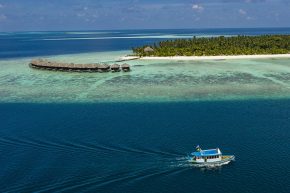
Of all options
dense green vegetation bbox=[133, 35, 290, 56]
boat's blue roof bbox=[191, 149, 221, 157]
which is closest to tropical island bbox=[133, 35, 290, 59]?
dense green vegetation bbox=[133, 35, 290, 56]

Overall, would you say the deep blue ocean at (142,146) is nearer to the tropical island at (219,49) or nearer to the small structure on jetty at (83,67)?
the small structure on jetty at (83,67)

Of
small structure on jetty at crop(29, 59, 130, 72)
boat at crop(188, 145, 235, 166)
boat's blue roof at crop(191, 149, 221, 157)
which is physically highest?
small structure on jetty at crop(29, 59, 130, 72)

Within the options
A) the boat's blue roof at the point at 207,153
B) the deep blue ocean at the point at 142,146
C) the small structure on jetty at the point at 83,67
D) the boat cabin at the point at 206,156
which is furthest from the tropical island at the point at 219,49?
the boat cabin at the point at 206,156

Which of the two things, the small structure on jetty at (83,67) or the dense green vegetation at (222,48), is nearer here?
the small structure on jetty at (83,67)

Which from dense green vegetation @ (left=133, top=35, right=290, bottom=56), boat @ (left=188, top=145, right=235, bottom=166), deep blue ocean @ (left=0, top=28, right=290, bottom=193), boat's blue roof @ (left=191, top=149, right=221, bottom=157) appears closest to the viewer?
deep blue ocean @ (left=0, top=28, right=290, bottom=193)

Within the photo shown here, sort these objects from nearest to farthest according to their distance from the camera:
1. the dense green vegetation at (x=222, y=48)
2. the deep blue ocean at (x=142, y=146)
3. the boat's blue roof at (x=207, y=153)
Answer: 1. the deep blue ocean at (x=142, y=146)
2. the boat's blue roof at (x=207, y=153)
3. the dense green vegetation at (x=222, y=48)

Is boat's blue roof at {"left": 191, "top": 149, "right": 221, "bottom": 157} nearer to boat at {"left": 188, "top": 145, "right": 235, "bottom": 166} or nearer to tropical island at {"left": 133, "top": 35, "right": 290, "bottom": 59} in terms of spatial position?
boat at {"left": 188, "top": 145, "right": 235, "bottom": 166}

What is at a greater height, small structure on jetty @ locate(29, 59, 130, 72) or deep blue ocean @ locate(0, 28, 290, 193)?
small structure on jetty @ locate(29, 59, 130, 72)

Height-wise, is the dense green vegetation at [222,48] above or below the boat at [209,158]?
above
